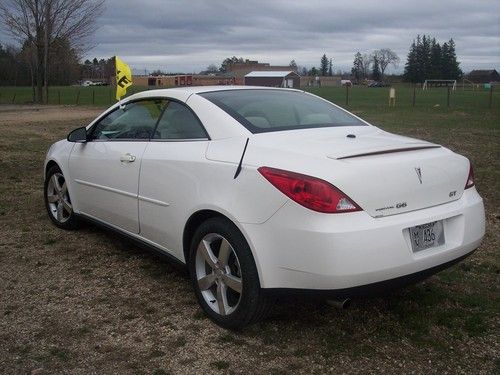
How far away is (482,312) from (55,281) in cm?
310

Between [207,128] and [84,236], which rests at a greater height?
[207,128]

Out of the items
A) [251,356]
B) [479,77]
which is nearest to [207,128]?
[251,356]

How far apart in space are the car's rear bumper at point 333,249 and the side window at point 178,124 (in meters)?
0.97

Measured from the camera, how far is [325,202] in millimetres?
2928

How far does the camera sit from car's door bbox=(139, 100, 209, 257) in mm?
3664

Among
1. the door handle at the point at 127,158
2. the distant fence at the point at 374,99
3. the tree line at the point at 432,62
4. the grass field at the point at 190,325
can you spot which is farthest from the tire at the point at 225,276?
the tree line at the point at 432,62

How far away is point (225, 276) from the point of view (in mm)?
3416

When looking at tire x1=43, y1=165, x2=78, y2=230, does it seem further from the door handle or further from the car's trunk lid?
the car's trunk lid

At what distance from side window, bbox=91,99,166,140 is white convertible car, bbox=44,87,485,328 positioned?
2 centimetres

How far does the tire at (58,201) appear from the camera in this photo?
18.1 feet

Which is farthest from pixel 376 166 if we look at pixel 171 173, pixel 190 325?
pixel 190 325

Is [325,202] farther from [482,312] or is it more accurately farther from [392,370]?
[482,312]

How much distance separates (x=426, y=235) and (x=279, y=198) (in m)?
0.88

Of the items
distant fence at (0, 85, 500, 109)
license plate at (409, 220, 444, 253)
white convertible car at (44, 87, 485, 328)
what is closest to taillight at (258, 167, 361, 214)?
white convertible car at (44, 87, 485, 328)
